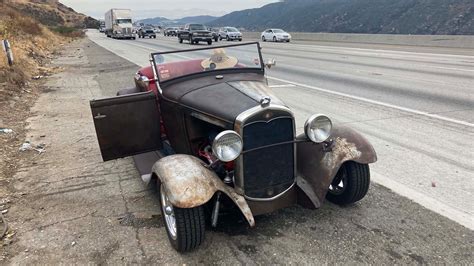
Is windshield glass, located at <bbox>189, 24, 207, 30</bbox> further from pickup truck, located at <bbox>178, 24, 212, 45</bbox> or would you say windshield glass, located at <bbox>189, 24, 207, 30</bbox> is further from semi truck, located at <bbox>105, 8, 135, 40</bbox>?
semi truck, located at <bbox>105, 8, 135, 40</bbox>

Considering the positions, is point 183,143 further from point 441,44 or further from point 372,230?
point 441,44

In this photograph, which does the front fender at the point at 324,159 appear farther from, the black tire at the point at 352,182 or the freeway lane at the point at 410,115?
the freeway lane at the point at 410,115

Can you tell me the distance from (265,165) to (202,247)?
0.90 meters

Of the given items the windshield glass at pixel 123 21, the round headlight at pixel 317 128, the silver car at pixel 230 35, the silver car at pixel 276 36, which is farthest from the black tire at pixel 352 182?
the windshield glass at pixel 123 21

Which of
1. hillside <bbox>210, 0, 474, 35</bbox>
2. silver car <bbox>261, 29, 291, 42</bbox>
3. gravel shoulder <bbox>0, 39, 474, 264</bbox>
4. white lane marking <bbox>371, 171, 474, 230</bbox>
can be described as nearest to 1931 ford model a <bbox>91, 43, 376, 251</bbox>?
gravel shoulder <bbox>0, 39, 474, 264</bbox>

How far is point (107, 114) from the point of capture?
435 cm

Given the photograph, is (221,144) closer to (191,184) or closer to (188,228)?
(191,184)

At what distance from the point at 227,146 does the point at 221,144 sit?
0.06m

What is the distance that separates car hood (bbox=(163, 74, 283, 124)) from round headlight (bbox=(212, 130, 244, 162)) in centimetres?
22

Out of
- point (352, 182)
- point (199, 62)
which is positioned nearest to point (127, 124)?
point (199, 62)

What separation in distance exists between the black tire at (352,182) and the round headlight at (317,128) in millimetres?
542

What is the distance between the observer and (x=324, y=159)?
380cm

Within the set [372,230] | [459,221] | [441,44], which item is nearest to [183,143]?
[372,230]

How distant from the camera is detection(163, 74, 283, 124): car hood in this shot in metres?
3.44
